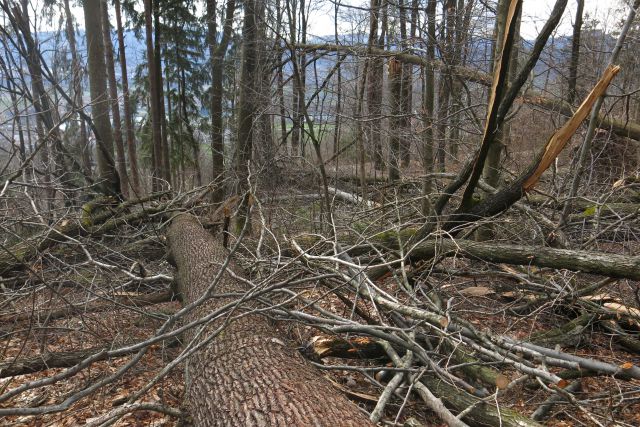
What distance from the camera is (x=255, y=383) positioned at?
208 centimetres

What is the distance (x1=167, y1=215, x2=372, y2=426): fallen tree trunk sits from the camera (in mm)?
1837

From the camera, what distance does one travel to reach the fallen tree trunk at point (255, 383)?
1837 mm

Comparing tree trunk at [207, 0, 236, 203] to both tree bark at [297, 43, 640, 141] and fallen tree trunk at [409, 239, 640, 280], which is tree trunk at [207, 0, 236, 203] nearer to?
tree bark at [297, 43, 640, 141]

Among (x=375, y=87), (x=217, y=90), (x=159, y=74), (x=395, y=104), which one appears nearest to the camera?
(x=395, y=104)

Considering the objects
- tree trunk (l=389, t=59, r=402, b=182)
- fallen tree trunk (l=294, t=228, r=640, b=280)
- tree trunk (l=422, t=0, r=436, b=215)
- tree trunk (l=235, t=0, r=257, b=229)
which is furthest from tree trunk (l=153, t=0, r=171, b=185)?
fallen tree trunk (l=294, t=228, r=640, b=280)

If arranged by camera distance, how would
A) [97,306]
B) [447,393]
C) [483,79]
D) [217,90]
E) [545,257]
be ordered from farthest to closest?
[217,90], [483,79], [97,306], [545,257], [447,393]

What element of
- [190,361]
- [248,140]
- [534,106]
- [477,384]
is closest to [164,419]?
[190,361]

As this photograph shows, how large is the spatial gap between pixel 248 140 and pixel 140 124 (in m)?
8.38

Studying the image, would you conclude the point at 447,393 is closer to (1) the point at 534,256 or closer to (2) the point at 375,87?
(1) the point at 534,256

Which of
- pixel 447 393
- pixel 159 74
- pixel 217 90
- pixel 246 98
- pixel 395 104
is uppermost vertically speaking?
pixel 159 74

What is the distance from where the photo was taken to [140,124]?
1405 centimetres

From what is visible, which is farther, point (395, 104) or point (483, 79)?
point (395, 104)

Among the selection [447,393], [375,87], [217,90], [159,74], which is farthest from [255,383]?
[159,74]

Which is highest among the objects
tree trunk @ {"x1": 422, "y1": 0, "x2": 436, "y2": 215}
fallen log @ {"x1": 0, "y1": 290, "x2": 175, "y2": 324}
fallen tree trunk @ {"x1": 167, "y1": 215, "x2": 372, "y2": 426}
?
tree trunk @ {"x1": 422, "y1": 0, "x2": 436, "y2": 215}
